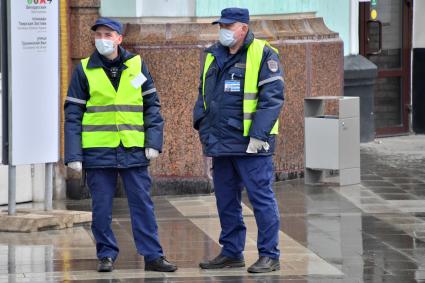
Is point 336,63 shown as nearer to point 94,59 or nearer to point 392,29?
point 392,29

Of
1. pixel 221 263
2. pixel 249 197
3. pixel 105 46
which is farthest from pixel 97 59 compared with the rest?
pixel 221 263

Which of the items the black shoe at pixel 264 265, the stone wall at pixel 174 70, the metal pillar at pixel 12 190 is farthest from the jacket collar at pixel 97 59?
the stone wall at pixel 174 70

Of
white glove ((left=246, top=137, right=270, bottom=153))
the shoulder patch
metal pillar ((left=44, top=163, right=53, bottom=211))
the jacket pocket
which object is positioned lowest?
metal pillar ((left=44, top=163, right=53, bottom=211))

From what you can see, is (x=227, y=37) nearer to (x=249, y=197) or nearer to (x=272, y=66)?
(x=272, y=66)

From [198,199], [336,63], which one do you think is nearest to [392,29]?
[336,63]

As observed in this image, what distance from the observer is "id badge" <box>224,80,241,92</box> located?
30.7ft

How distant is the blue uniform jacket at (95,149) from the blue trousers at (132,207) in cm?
9

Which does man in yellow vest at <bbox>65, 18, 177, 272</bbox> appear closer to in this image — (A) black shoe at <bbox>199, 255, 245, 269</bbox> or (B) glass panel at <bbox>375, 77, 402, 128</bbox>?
(A) black shoe at <bbox>199, 255, 245, 269</bbox>

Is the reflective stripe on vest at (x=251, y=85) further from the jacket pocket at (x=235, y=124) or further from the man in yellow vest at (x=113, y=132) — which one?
the man in yellow vest at (x=113, y=132)

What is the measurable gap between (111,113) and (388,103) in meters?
9.00

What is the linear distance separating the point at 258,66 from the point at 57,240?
8.07ft

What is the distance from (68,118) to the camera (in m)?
9.35

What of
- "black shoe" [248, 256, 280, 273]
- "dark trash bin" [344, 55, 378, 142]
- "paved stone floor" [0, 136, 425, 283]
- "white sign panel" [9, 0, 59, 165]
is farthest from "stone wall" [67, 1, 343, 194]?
"black shoe" [248, 256, 280, 273]

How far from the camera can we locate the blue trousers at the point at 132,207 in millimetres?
9406
